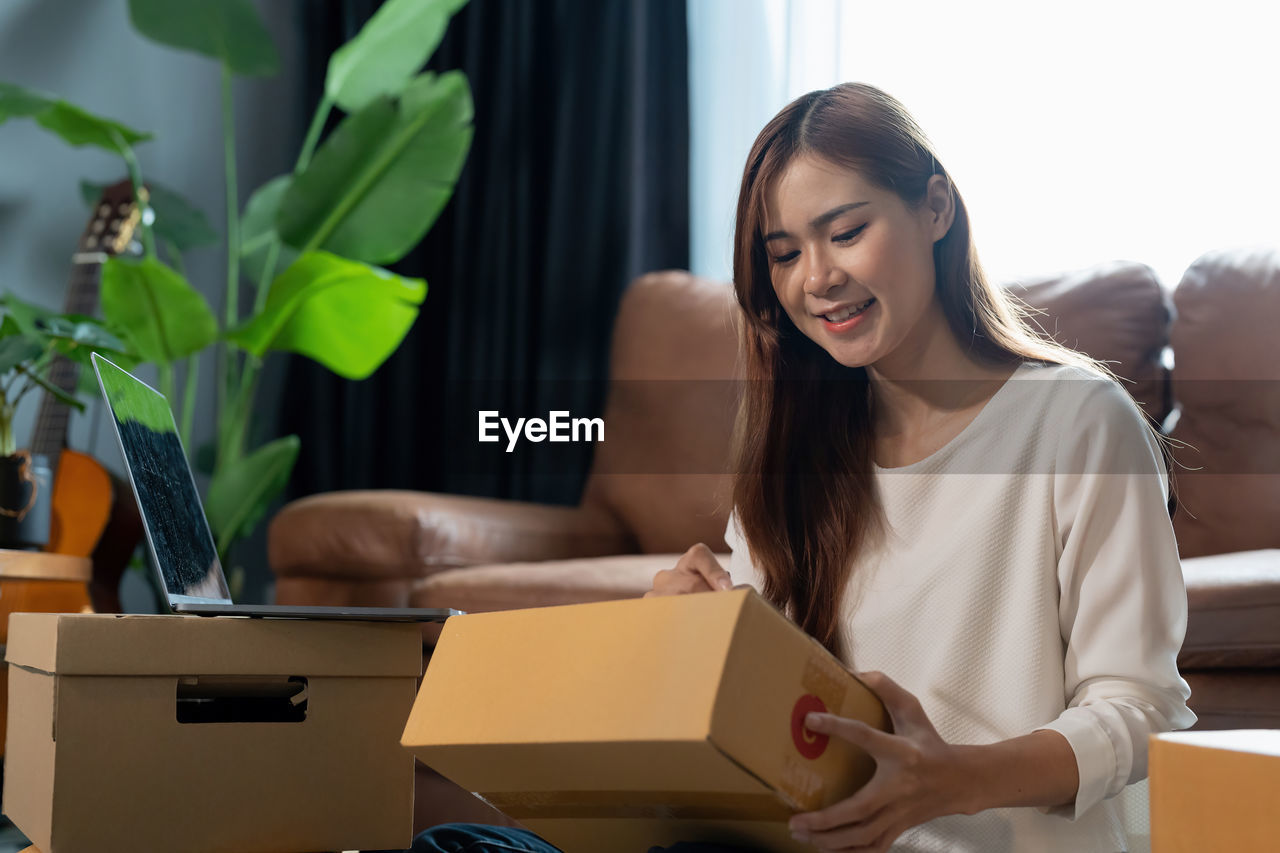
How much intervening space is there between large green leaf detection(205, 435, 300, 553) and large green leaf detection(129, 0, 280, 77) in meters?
0.85

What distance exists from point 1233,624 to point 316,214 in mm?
1813

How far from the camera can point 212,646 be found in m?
0.89

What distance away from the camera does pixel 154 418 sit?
110cm

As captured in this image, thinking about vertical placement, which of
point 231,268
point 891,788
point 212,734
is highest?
point 231,268

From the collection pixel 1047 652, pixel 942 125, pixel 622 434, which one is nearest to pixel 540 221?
pixel 622 434

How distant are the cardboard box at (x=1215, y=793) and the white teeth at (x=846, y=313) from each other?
1.46ft

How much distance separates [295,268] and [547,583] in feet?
2.77

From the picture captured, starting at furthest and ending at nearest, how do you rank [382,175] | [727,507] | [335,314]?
1. [382,175]
2. [335,314]
3. [727,507]

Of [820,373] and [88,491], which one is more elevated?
[820,373]

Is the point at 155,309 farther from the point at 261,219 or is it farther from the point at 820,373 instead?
the point at 820,373

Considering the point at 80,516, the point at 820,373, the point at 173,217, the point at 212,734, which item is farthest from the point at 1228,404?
the point at 173,217

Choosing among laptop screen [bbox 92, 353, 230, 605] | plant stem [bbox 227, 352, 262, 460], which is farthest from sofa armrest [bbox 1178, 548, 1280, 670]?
plant stem [bbox 227, 352, 262, 460]

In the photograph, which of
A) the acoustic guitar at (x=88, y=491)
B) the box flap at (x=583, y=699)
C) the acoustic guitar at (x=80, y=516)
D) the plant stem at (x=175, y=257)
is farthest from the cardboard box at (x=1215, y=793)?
the plant stem at (x=175, y=257)

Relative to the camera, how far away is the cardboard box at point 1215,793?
564 millimetres
